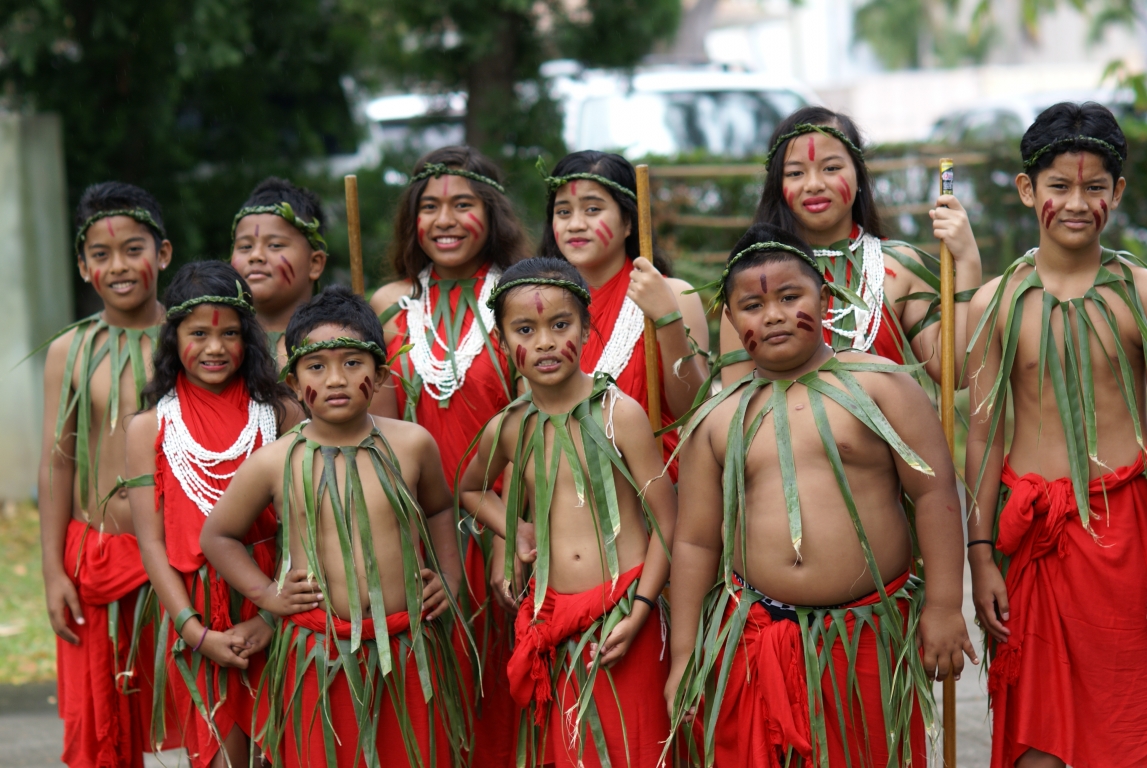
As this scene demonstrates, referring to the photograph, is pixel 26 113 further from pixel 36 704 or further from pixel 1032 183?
pixel 1032 183

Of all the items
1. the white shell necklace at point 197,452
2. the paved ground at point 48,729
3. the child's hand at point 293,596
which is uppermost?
the white shell necklace at point 197,452

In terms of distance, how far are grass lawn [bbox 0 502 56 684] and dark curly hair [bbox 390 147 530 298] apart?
2874mm

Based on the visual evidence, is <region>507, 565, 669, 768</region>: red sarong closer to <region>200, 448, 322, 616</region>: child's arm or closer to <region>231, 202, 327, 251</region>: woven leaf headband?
<region>200, 448, 322, 616</region>: child's arm

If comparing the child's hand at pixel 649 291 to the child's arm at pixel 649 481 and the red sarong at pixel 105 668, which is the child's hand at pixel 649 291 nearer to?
the child's arm at pixel 649 481

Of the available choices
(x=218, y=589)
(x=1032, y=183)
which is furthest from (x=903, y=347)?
(x=218, y=589)

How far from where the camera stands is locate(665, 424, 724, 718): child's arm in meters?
3.11

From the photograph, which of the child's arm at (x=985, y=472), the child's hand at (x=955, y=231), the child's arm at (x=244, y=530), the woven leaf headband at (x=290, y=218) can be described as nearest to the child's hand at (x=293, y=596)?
the child's arm at (x=244, y=530)

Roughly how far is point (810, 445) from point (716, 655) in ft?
1.85

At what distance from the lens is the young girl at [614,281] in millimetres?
3645

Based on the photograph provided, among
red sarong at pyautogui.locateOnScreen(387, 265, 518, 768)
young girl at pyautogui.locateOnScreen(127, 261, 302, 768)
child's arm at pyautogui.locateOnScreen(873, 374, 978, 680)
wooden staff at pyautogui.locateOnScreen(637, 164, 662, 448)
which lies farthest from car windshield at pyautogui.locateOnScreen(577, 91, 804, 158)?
child's arm at pyautogui.locateOnScreen(873, 374, 978, 680)

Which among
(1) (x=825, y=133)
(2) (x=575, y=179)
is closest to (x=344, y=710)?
(2) (x=575, y=179)

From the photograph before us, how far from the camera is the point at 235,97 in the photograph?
895 centimetres

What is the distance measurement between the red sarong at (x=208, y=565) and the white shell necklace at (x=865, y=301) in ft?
5.60

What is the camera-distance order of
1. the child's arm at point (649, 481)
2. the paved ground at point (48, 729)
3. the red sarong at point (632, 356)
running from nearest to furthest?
the child's arm at point (649, 481) < the red sarong at point (632, 356) < the paved ground at point (48, 729)
